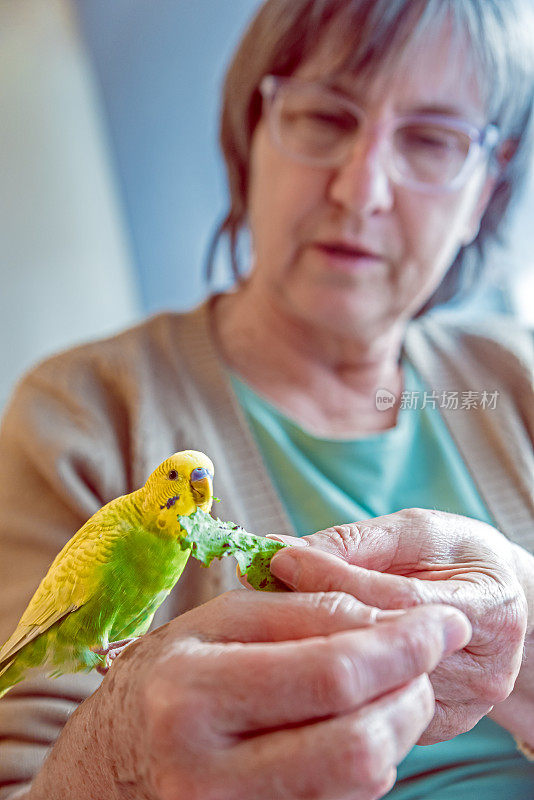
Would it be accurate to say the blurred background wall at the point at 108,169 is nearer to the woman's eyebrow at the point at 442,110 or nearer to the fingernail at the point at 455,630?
the woman's eyebrow at the point at 442,110

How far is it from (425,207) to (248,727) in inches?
21.1

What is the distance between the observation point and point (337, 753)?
0.28m

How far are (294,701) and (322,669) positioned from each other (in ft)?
0.06

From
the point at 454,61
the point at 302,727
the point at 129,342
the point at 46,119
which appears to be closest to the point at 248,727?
the point at 302,727

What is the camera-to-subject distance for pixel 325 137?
2.13 feet

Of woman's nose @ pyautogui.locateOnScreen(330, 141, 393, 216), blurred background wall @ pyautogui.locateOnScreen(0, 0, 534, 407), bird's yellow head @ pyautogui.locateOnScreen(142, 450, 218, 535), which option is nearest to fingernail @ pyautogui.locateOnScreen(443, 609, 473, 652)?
bird's yellow head @ pyautogui.locateOnScreen(142, 450, 218, 535)

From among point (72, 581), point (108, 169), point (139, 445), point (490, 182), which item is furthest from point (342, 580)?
point (108, 169)

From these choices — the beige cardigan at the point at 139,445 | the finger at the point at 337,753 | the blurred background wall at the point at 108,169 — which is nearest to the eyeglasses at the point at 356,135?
the beige cardigan at the point at 139,445

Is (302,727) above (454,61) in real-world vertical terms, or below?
below

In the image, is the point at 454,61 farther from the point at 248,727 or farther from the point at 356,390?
the point at 248,727

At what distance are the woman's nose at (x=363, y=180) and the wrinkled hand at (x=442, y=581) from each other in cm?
33

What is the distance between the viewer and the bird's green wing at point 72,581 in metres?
Answer: 0.33

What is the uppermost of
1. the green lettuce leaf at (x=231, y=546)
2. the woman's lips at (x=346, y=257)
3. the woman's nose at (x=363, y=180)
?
the woman's nose at (x=363, y=180)

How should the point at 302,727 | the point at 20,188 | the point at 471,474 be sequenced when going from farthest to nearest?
the point at 20,188 → the point at 471,474 → the point at 302,727
